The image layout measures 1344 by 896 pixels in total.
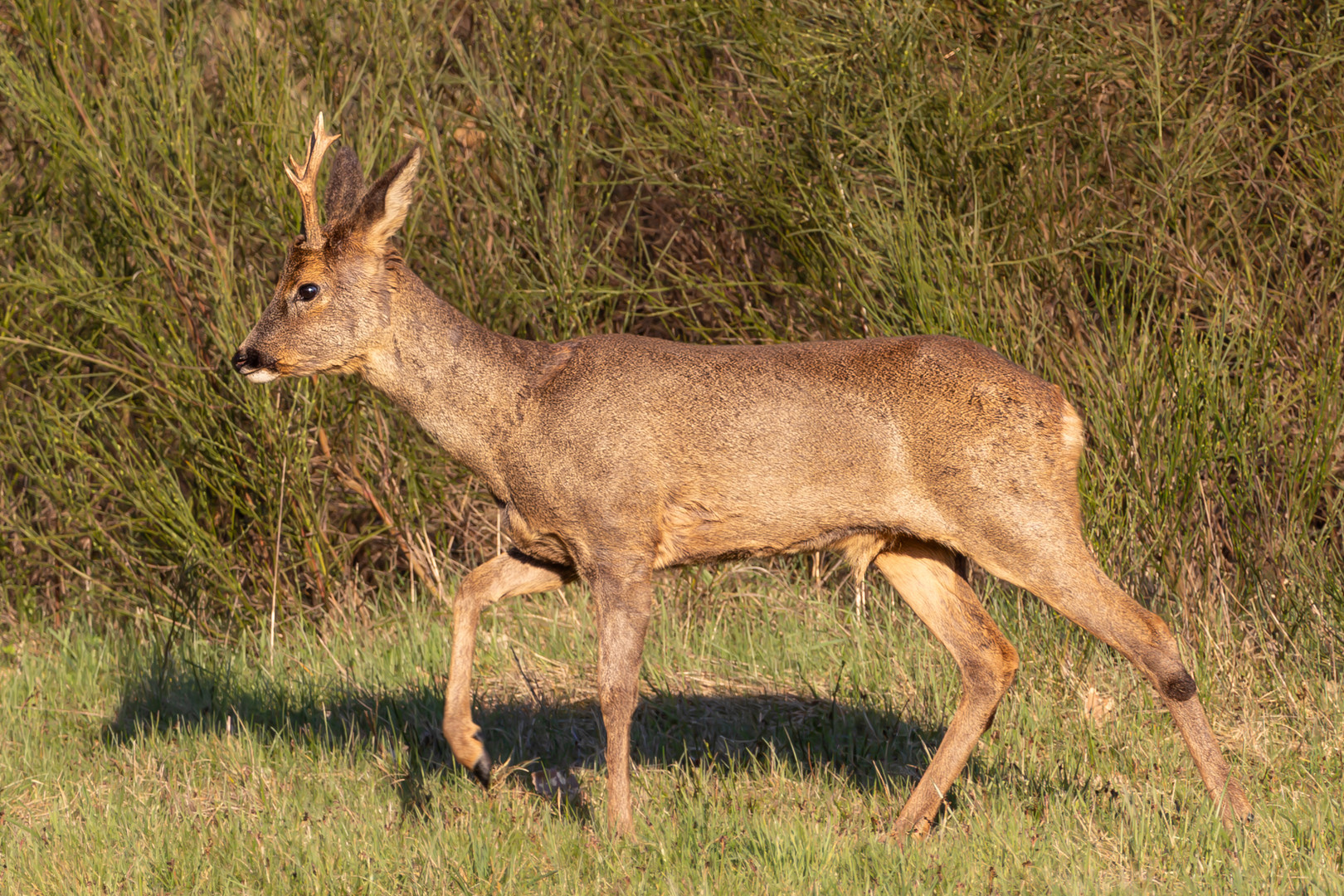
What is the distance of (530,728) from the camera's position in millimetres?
6066

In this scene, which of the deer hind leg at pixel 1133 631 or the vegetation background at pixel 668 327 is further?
the vegetation background at pixel 668 327

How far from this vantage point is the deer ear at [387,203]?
4.96 metres

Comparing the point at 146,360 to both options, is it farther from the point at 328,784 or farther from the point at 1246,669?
the point at 1246,669

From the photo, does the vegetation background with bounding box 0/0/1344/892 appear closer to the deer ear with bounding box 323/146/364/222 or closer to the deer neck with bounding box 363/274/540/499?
the deer neck with bounding box 363/274/540/499

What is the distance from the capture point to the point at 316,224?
511 cm

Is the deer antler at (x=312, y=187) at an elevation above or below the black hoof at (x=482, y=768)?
above

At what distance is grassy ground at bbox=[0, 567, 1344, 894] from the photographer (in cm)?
441

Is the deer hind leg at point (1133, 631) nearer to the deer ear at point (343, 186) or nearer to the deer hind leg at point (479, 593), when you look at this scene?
the deer hind leg at point (479, 593)

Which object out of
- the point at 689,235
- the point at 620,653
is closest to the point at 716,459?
the point at 620,653

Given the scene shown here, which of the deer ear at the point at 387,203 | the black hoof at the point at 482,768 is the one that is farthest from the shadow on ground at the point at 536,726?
the deer ear at the point at 387,203

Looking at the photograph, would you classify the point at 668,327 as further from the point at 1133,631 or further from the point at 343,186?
the point at 1133,631

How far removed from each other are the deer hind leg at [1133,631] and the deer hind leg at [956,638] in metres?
0.51

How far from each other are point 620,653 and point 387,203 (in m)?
1.81

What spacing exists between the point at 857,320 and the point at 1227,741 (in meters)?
3.08
